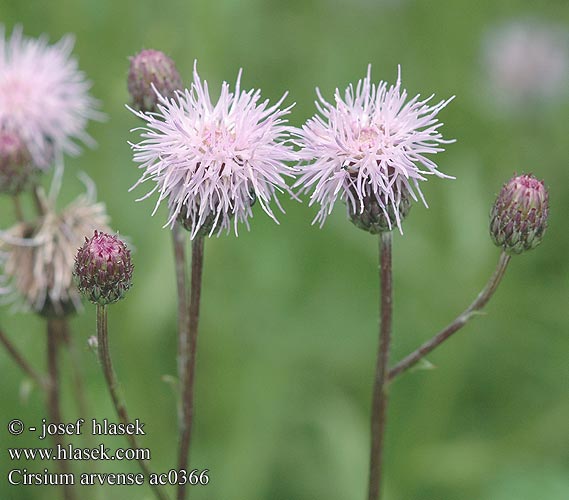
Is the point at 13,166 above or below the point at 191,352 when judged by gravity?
above

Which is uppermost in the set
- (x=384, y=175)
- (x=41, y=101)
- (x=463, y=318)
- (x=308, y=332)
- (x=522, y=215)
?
(x=41, y=101)

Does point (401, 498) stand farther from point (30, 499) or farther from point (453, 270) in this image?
point (30, 499)

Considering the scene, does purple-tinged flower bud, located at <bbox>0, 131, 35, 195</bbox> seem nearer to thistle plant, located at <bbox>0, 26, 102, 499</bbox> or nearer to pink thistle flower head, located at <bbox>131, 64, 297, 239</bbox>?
thistle plant, located at <bbox>0, 26, 102, 499</bbox>

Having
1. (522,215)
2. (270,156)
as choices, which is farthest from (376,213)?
(522,215)

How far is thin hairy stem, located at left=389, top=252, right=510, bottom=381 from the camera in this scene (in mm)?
2805

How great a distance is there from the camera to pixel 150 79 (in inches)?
121

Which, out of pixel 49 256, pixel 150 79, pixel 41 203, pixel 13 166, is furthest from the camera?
pixel 41 203

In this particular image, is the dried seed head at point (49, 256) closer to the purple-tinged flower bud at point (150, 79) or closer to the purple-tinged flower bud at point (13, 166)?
the purple-tinged flower bud at point (13, 166)

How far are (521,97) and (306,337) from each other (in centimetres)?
296

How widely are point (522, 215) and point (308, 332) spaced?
2828 mm

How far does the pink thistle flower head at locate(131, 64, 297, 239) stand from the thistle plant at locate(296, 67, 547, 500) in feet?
0.35

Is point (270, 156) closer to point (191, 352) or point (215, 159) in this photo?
point (215, 159)

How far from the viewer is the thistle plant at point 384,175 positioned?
2623 millimetres

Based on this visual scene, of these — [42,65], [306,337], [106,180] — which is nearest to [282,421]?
[306,337]
